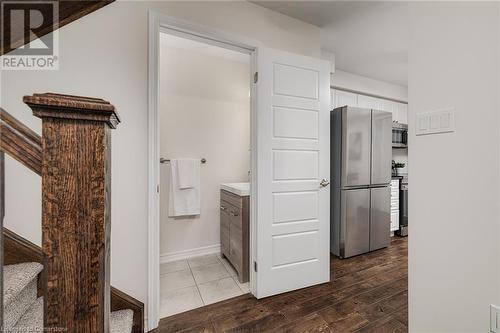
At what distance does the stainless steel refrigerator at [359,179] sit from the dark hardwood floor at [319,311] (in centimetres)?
58

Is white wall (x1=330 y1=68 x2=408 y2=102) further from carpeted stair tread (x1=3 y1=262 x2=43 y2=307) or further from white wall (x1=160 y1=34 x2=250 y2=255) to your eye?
carpeted stair tread (x1=3 y1=262 x2=43 y2=307)

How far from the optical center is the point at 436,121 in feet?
3.59

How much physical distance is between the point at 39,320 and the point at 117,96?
124 centimetres

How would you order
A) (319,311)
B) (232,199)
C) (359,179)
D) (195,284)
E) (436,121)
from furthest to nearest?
(359,179), (232,199), (195,284), (319,311), (436,121)

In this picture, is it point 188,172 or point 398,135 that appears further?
point 398,135

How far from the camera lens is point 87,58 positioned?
1380mm

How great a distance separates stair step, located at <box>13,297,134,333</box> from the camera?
929 millimetres

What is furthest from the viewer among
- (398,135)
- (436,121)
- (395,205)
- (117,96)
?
(398,135)

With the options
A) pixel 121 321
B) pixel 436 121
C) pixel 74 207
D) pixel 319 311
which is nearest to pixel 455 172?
pixel 436 121

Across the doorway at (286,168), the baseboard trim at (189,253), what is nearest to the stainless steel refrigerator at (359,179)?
the doorway at (286,168)

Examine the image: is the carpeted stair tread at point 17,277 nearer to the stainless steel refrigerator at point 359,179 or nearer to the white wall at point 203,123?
the white wall at point 203,123

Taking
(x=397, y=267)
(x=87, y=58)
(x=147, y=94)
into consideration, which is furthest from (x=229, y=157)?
(x=397, y=267)

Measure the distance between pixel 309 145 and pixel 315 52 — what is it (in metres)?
0.98

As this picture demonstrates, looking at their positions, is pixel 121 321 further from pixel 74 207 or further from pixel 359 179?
pixel 359 179
